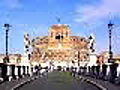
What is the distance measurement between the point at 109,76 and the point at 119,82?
8.41 metres

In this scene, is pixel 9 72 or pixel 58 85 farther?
pixel 9 72

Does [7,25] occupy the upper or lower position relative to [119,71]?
upper

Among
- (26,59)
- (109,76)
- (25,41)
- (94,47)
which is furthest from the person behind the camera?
(94,47)

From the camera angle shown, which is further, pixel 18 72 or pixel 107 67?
pixel 18 72

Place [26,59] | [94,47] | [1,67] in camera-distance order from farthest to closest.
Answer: [94,47]
[26,59]
[1,67]

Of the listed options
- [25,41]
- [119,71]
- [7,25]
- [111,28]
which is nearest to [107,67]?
[119,71]

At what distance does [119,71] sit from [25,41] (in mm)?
70687

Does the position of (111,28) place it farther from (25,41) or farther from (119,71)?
(25,41)

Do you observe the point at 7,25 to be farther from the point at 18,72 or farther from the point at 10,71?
the point at 10,71

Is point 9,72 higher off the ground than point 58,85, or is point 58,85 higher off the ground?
point 9,72

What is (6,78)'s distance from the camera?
45562 mm

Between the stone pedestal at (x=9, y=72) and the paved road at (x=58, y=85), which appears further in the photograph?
the stone pedestal at (x=9, y=72)

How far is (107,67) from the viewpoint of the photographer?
47312 millimetres

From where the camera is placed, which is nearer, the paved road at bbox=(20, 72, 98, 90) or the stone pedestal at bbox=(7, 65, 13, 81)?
the paved road at bbox=(20, 72, 98, 90)
